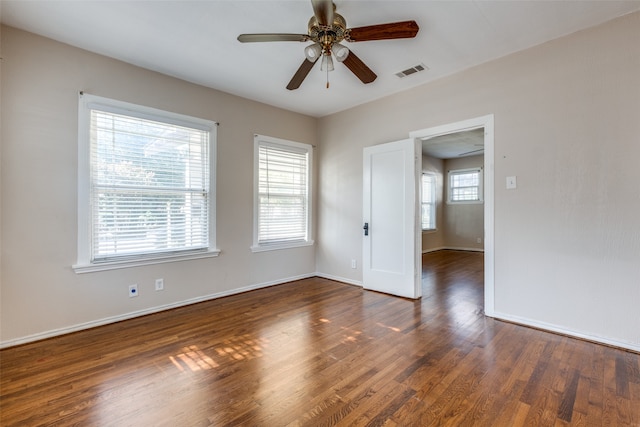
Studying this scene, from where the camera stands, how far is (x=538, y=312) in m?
2.86

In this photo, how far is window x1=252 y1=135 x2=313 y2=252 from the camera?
434cm

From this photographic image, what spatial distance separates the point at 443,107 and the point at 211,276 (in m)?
3.64

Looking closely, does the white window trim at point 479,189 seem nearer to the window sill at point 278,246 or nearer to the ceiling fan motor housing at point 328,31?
the window sill at point 278,246

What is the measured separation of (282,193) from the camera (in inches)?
181

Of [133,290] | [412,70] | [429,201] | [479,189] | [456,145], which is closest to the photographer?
[133,290]

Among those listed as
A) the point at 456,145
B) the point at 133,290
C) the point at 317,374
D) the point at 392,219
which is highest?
the point at 456,145

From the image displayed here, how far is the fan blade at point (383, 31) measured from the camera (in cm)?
202

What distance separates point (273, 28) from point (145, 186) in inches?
84.4

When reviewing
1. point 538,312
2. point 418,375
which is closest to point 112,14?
point 418,375

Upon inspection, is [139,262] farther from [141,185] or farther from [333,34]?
[333,34]

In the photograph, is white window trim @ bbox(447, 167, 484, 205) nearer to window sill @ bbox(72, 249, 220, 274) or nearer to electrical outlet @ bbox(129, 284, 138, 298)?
window sill @ bbox(72, 249, 220, 274)

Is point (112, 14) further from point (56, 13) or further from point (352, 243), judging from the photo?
point (352, 243)

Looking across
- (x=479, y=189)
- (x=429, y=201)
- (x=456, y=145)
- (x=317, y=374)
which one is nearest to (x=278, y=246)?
(x=317, y=374)

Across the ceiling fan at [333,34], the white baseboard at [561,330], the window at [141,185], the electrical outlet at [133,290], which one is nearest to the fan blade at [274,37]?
the ceiling fan at [333,34]
